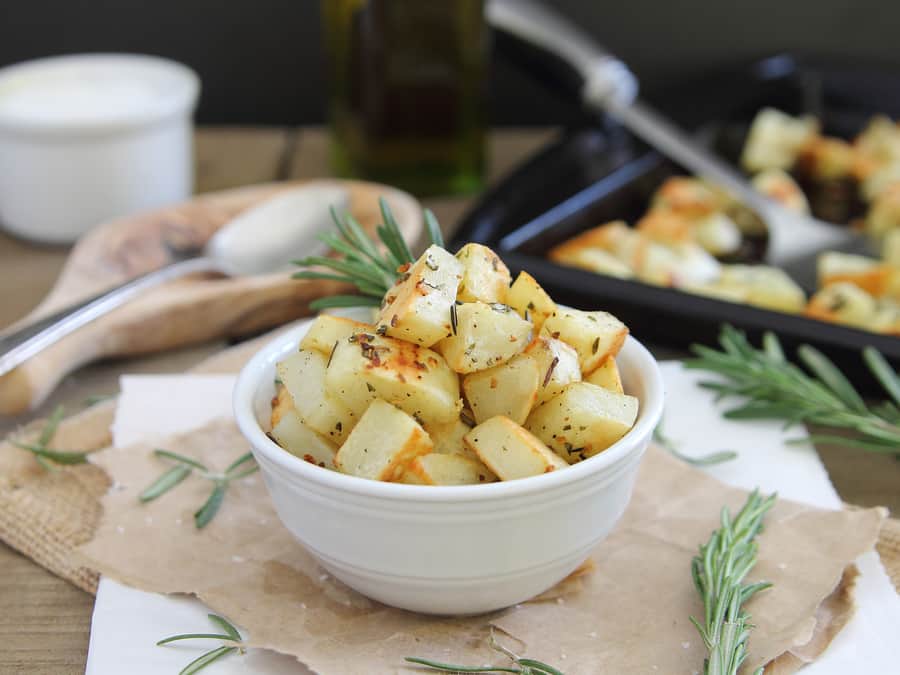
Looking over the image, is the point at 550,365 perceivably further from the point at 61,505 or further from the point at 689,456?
the point at 61,505

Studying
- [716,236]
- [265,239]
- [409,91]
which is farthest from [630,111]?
[265,239]

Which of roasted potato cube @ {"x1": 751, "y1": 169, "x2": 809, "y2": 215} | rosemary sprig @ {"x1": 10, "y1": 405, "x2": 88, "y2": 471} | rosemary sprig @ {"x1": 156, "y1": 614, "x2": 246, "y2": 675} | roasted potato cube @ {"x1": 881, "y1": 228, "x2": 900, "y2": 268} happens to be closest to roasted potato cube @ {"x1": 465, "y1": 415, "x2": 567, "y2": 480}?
rosemary sprig @ {"x1": 156, "y1": 614, "x2": 246, "y2": 675}

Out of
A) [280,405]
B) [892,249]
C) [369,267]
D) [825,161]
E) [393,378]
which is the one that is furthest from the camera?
[825,161]

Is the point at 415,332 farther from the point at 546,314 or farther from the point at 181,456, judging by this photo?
the point at 181,456

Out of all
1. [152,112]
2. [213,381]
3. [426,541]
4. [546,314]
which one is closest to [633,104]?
[152,112]

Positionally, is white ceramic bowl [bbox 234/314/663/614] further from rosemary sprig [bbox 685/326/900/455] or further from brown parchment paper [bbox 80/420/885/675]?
rosemary sprig [bbox 685/326/900/455]

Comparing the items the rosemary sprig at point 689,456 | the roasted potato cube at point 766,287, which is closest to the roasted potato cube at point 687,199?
the roasted potato cube at point 766,287

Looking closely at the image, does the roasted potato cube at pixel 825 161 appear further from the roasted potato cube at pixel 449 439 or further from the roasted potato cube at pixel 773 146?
the roasted potato cube at pixel 449 439
